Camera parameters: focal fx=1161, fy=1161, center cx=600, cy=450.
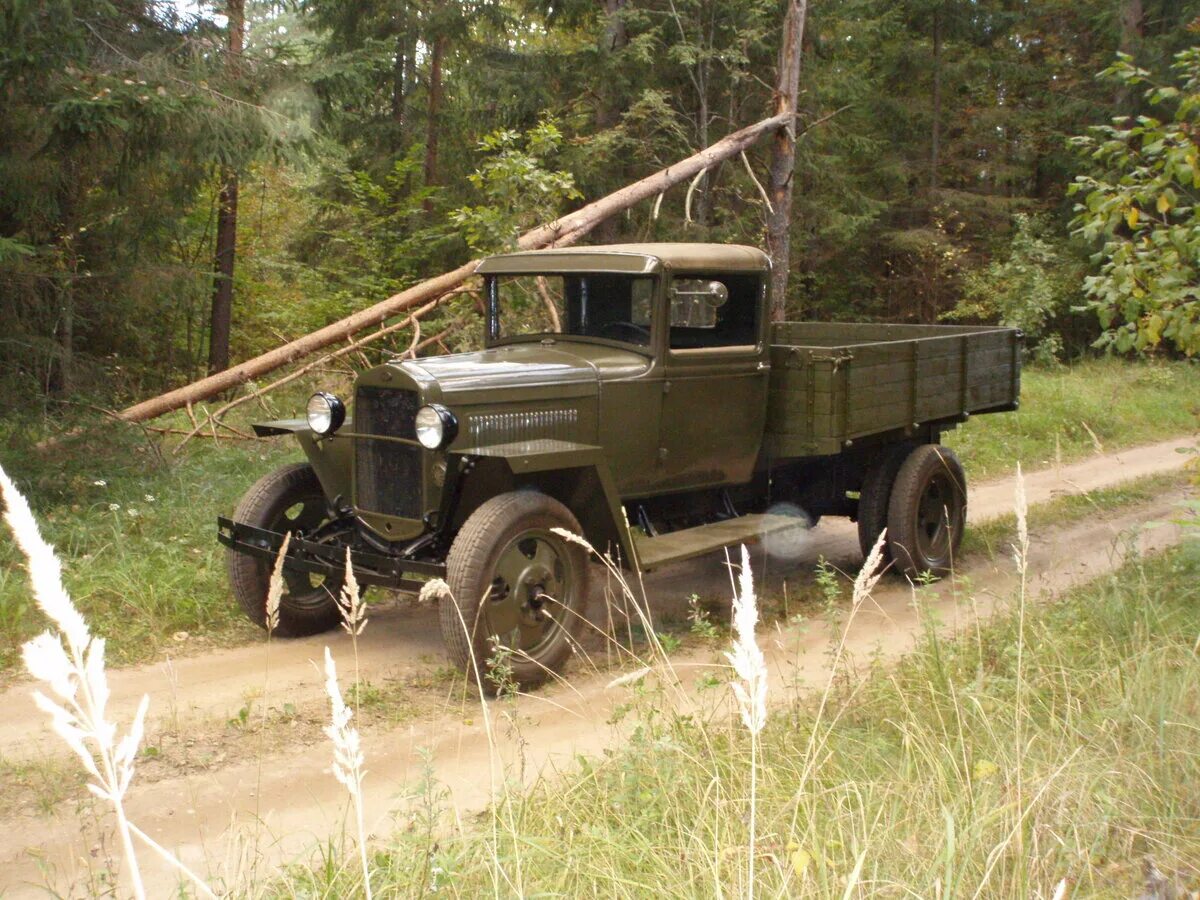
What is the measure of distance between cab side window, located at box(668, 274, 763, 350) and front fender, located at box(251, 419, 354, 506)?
189 cm

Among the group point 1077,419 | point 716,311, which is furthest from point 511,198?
point 1077,419

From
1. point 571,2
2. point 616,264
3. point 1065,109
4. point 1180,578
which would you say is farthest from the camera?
point 1065,109

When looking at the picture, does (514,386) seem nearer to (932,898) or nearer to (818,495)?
(818,495)

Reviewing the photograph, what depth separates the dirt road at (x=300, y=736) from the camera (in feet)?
12.0

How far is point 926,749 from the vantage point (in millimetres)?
3365

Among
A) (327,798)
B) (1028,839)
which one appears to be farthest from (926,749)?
(327,798)

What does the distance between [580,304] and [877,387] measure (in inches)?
72.1

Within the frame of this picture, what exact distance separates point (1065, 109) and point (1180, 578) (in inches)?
744

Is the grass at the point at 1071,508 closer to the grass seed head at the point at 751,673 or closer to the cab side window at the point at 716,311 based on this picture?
the cab side window at the point at 716,311

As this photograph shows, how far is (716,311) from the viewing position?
6.68m

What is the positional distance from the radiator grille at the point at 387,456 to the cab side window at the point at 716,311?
167 centimetres

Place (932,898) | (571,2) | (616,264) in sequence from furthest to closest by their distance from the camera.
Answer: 1. (571,2)
2. (616,264)
3. (932,898)

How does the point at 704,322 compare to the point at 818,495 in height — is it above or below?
above

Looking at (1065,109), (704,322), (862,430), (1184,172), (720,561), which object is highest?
(1065,109)
